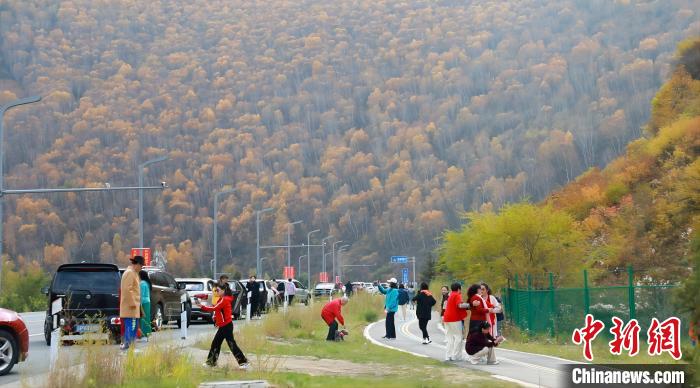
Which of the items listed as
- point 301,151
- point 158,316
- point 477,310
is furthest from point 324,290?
point 301,151

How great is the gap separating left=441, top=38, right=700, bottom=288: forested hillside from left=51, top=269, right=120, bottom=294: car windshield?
49.2 feet

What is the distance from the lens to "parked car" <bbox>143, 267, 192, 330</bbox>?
107ft

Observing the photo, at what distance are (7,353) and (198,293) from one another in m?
22.6

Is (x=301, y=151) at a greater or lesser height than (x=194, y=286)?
greater

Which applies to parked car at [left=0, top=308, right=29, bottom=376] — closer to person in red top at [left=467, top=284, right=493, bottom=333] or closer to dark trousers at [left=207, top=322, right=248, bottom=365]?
dark trousers at [left=207, top=322, right=248, bottom=365]

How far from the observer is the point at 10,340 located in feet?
62.8

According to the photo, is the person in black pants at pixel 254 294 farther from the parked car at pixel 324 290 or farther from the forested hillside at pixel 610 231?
the parked car at pixel 324 290

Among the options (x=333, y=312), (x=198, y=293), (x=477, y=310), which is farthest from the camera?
(x=198, y=293)

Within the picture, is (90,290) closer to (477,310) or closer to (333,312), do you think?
(333,312)

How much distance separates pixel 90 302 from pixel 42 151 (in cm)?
15848

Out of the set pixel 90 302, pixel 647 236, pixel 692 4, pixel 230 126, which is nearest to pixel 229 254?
pixel 230 126

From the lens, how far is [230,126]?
188250 mm

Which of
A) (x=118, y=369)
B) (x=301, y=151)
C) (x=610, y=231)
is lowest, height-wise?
(x=118, y=369)

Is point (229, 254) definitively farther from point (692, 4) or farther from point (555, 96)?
point (692, 4)
